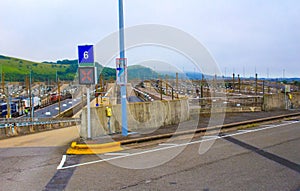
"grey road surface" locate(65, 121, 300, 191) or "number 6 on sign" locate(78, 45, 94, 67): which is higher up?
"number 6 on sign" locate(78, 45, 94, 67)

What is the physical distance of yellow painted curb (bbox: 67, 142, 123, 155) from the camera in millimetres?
9218

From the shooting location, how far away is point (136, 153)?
9.00 metres

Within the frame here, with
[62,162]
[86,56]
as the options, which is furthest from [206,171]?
[86,56]

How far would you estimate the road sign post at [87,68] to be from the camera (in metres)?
10.4

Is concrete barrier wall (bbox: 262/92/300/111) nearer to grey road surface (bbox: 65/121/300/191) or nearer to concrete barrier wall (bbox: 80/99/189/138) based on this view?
concrete barrier wall (bbox: 80/99/189/138)

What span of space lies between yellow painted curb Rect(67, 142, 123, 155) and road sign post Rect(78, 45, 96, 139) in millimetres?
1163

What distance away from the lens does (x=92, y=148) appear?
31.1 ft

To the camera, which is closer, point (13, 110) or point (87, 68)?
point (87, 68)

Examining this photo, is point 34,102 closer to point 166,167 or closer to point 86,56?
Result: point 86,56

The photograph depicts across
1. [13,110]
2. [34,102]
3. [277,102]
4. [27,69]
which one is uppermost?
[27,69]

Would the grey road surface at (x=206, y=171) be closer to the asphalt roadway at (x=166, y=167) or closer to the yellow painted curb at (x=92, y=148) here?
the asphalt roadway at (x=166, y=167)

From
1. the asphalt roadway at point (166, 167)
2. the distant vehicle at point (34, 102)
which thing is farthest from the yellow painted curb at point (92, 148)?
the distant vehicle at point (34, 102)

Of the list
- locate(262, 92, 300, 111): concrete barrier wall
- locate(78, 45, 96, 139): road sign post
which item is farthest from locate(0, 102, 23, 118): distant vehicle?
locate(78, 45, 96, 139): road sign post

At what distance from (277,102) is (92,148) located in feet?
58.3
